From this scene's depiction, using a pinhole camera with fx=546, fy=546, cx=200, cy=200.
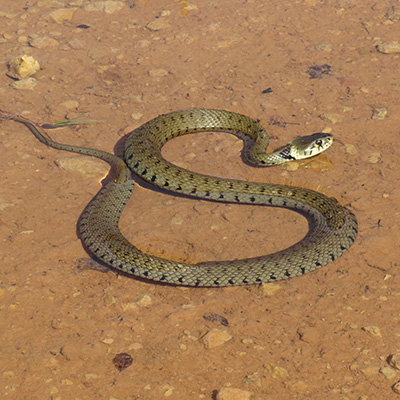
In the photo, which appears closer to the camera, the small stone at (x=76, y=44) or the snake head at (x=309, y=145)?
the snake head at (x=309, y=145)

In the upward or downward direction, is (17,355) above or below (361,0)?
below

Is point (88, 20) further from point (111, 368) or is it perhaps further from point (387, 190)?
point (111, 368)

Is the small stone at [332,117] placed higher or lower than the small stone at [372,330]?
higher

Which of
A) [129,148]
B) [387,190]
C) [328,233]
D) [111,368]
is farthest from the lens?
[129,148]

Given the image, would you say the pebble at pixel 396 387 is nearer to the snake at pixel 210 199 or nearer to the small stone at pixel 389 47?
the snake at pixel 210 199

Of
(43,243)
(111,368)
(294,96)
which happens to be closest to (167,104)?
(294,96)

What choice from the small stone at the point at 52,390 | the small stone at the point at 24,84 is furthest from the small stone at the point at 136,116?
the small stone at the point at 52,390

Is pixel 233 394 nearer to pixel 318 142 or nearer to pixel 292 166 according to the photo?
pixel 292 166
